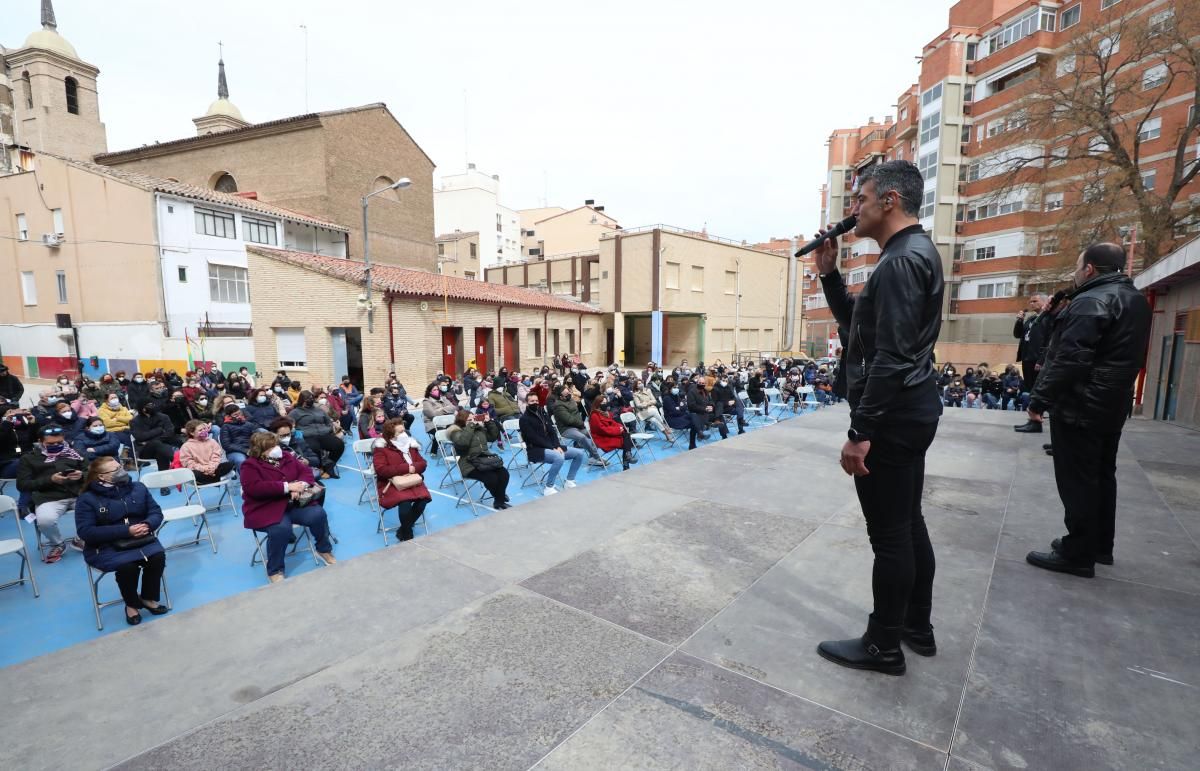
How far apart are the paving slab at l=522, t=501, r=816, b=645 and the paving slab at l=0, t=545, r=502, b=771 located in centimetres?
55

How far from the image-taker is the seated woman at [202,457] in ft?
23.4

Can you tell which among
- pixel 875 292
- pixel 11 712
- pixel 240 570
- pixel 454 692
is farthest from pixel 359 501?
pixel 875 292

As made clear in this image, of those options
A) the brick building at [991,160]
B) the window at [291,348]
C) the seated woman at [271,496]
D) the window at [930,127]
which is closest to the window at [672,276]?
the brick building at [991,160]

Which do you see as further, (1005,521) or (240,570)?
(240,570)

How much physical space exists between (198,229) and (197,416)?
1663cm

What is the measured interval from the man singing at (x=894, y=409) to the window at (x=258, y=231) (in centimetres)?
2786

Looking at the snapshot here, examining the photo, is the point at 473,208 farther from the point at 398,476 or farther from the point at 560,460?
the point at 398,476

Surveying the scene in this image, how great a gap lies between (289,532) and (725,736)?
498 cm

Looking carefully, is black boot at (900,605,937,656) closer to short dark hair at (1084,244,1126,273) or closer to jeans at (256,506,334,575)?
short dark hair at (1084,244,1126,273)

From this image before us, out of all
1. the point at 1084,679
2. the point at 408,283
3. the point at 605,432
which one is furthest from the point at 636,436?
the point at 408,283

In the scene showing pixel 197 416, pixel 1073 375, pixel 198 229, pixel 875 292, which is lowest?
pixel 197 416

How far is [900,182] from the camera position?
214cm

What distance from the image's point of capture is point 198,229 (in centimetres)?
2253

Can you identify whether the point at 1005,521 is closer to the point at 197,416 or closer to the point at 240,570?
the point at 240,570
